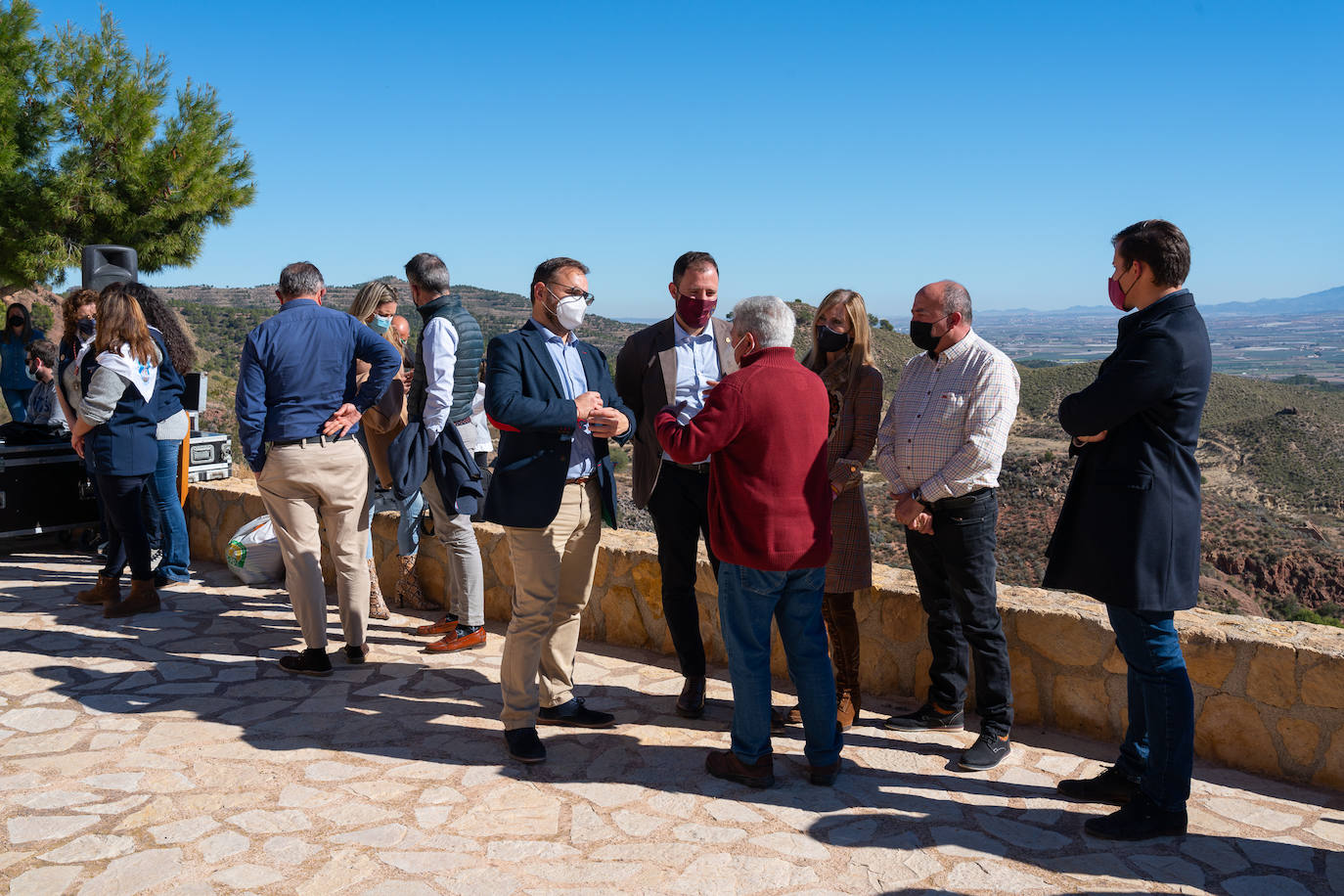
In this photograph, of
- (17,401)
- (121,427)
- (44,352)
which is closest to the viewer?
(121,427)

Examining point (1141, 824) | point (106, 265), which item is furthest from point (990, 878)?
point (106, 265)

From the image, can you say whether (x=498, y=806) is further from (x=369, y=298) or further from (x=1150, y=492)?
(x=369, y=298)

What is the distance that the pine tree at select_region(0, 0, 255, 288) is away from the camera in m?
15.4

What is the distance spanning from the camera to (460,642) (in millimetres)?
5137

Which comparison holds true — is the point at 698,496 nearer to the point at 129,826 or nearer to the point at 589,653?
the point at 589,653

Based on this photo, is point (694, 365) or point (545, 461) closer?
point (545, 461)

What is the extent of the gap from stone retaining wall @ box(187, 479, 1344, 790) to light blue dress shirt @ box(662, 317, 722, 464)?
113 centimetres

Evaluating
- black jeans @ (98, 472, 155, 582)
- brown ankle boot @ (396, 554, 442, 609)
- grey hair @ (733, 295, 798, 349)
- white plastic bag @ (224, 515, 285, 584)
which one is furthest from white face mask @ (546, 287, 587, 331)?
white plastic bag @ (224, 515, 285, 584)

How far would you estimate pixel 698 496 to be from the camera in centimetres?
414

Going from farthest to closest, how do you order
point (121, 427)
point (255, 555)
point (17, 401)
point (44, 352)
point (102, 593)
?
point (17, 401) < point (44, 352) < point (255, 555) < point (102, 593) < point (121, 427)

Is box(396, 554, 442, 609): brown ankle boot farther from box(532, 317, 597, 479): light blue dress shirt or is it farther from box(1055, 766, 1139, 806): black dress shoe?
box(1055, 766, 1139, 806): black dress shoe

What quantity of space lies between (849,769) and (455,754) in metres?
1.57

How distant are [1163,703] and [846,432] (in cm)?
152

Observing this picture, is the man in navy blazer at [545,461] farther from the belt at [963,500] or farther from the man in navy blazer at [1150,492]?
the man in navy blazer at [1150,492]
